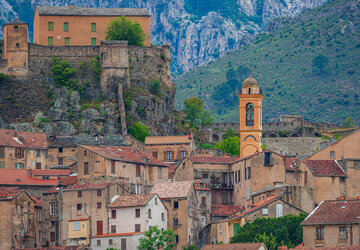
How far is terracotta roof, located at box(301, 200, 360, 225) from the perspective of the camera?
83.8 metres

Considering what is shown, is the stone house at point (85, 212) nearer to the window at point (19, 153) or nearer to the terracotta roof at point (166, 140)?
the window at point (19, 153)

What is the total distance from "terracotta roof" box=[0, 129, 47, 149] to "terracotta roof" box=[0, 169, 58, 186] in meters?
6.96

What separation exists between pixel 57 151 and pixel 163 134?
59.7 ft

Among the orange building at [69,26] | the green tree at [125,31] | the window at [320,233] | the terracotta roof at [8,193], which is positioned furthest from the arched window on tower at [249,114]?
the orange building at [69,26]

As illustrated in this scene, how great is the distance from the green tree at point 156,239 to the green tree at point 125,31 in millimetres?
51029

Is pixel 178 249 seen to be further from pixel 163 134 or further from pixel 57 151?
pixel 163 134

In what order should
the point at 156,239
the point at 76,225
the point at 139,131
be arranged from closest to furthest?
the point at 156,239, the point at 76,225, the point at 139,131

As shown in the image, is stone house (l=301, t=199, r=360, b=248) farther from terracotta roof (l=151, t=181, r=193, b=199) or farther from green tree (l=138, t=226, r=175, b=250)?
terracotta roof (l=151, t=181, r=193, b=199)

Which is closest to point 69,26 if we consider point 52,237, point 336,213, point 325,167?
point 52,237

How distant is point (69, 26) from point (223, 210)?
4725 cm

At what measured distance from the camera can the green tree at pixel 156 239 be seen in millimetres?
88625

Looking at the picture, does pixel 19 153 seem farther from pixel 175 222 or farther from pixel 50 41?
pixel 175 222

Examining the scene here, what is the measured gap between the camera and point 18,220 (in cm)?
9588

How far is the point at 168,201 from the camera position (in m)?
96.7
